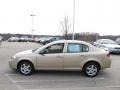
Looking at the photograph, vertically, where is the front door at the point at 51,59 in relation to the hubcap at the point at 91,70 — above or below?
above

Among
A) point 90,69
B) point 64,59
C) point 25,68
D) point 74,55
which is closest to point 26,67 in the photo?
point 25,68

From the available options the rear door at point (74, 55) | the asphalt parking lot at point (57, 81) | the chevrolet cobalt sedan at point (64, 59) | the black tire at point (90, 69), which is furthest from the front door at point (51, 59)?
the black tire at point (90, 69)

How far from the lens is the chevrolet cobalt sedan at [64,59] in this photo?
380 inches

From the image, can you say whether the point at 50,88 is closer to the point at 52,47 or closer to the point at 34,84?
the point at 34,84

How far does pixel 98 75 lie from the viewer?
10109 millimetres

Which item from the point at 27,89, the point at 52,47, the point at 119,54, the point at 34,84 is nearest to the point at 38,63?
the point at 52,47

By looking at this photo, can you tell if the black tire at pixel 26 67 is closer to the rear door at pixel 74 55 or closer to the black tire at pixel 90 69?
the rear door at pixel 74 55

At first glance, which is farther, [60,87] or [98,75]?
[98,75]

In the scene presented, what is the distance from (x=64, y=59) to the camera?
9.64 meters

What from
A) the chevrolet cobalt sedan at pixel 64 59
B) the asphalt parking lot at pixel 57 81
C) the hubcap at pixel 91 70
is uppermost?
the chevrolet cobalt sedan at pixel 64 59

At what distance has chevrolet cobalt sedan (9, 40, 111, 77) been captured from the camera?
966 centimetres

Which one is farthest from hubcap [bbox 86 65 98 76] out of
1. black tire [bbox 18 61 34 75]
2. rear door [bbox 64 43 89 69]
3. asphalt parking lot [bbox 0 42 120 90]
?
black tire [bbox 18 61 34 75]

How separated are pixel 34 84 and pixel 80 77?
227 centimetres

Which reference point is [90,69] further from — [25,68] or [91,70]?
[25,68]
